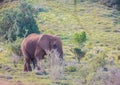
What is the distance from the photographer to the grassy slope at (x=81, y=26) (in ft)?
89.8

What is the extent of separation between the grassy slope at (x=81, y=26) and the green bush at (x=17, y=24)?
189cm

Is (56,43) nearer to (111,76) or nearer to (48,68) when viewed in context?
(48,68)

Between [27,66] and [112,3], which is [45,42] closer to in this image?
[27,66]

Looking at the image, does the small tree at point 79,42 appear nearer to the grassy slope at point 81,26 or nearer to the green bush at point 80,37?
the green bush at point 80,37

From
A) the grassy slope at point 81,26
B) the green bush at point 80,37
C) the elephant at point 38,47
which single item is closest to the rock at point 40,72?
the grassy slope at point 81,26

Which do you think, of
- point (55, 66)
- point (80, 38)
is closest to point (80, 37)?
point (80, 38)

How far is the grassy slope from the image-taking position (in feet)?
89.8

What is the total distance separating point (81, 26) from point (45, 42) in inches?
272

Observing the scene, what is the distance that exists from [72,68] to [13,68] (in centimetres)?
231

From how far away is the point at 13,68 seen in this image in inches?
803

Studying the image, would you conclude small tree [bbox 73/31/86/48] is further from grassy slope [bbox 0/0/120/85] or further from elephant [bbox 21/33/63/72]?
elephant [bbox 21/33/63/72]

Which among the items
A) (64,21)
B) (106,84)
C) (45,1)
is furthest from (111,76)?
(45,1)

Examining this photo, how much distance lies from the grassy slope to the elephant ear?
1.33 m

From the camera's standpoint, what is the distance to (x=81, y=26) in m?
27.2
